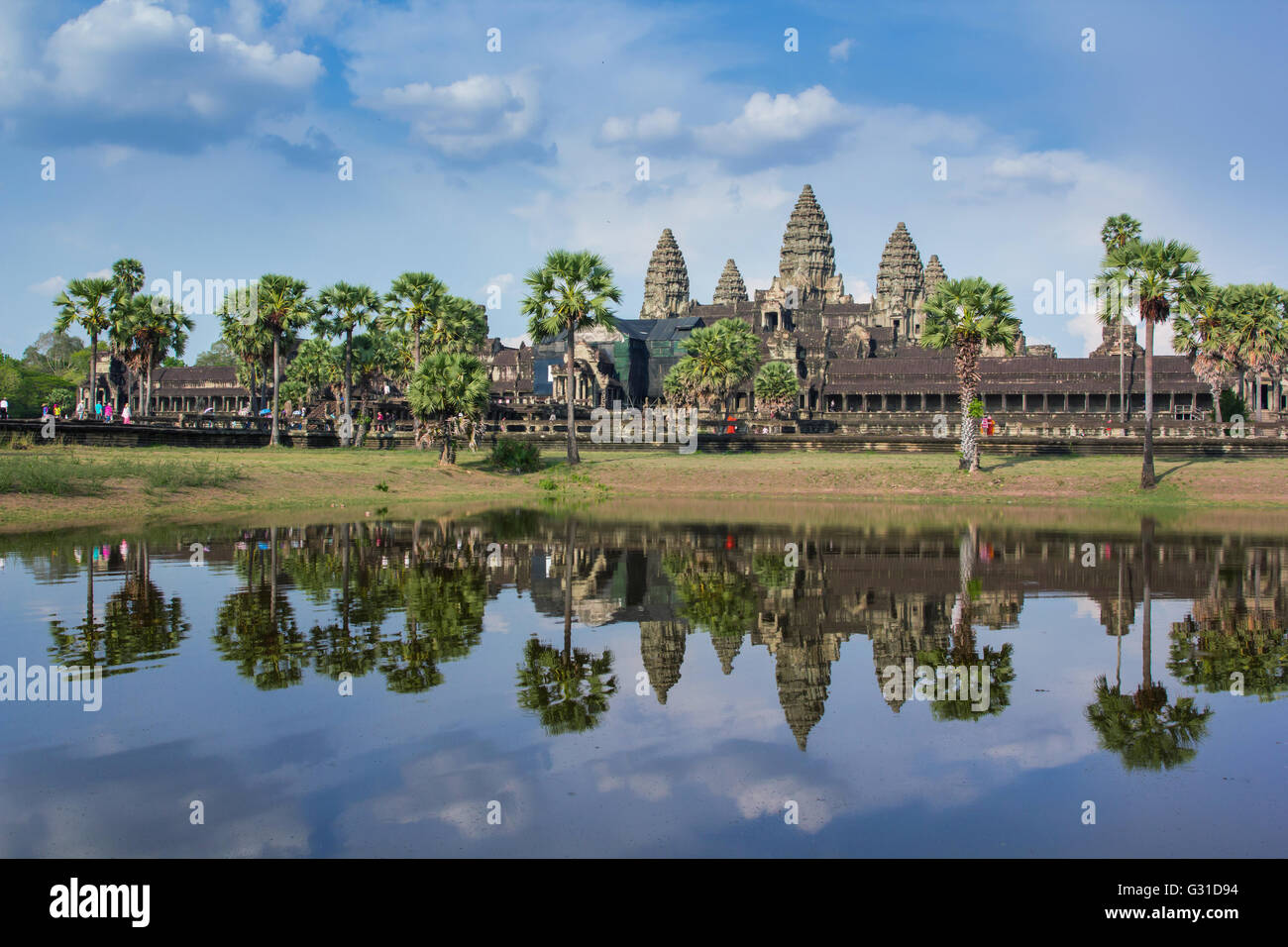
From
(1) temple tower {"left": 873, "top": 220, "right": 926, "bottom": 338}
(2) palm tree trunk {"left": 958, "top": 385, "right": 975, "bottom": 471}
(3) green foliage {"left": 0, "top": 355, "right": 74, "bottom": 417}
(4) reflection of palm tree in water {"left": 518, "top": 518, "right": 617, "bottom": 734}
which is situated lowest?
(4) reflection of palm tree in water {"left": 518, "top": 518, "right": 617, "bottom": 734}

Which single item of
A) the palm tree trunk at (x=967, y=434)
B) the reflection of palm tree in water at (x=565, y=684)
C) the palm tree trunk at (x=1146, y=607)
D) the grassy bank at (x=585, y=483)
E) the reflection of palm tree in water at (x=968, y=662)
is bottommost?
the palm tree trunk at (x=1146, y=607)

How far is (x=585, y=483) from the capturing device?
50250mm

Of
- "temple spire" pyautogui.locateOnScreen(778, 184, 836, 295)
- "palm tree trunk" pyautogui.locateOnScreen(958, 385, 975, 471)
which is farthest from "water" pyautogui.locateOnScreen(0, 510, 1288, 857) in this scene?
"temple spire" pyautogui.locateOnScreen(778, 184, 836, 295)

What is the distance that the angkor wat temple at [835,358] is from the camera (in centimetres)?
9575

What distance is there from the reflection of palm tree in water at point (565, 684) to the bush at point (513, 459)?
3790cm

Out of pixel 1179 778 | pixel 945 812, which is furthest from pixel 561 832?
pixel 1179 778

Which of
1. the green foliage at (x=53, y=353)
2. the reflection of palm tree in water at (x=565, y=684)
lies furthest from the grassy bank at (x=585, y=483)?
the green foliage at (x=53, y=353)

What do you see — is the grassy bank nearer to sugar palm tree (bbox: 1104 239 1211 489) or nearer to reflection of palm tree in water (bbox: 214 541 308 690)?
sugar palm tree (bbox: 1104 239 1211 489)

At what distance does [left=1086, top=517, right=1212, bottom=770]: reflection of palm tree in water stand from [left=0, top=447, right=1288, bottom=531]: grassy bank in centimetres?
2842

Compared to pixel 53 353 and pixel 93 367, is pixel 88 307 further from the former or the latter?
pixel 53 353

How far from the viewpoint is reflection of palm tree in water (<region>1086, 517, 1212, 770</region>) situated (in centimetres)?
945

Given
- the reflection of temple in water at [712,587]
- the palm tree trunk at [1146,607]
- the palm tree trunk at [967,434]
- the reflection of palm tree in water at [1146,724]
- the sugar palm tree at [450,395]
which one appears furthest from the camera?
the sugar palm tree at [450,395]

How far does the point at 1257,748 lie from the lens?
9617 millimetres
